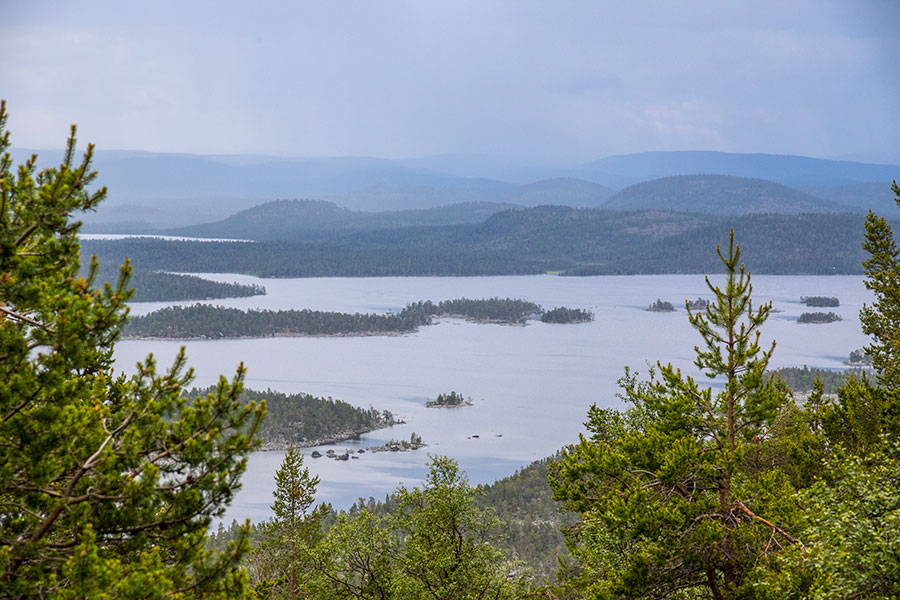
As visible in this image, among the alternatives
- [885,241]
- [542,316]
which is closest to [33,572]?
[885,241]

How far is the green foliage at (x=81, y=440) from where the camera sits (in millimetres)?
6254

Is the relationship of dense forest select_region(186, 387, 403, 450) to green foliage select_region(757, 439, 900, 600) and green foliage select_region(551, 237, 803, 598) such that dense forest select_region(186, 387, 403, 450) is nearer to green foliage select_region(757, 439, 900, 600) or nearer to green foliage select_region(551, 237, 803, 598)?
green foliage select_region(551, 237, 803, 598)

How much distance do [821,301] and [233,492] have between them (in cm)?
10700

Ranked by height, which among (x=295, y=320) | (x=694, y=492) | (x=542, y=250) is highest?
(x=542, y=250)

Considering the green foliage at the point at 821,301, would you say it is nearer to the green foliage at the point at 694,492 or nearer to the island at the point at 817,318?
the island at the point at 817,318

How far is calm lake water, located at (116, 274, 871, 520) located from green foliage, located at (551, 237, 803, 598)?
28760mm

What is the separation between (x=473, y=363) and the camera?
73.7 meters

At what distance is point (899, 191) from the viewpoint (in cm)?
2000

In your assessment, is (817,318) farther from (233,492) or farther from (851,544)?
(233,492)

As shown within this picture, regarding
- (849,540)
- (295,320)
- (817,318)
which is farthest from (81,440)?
(817,318)

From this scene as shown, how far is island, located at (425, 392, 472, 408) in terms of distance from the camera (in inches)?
2263

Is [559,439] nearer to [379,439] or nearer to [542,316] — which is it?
[379,439]

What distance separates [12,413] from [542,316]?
3650 inches

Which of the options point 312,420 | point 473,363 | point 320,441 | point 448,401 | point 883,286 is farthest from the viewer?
point 473,363
